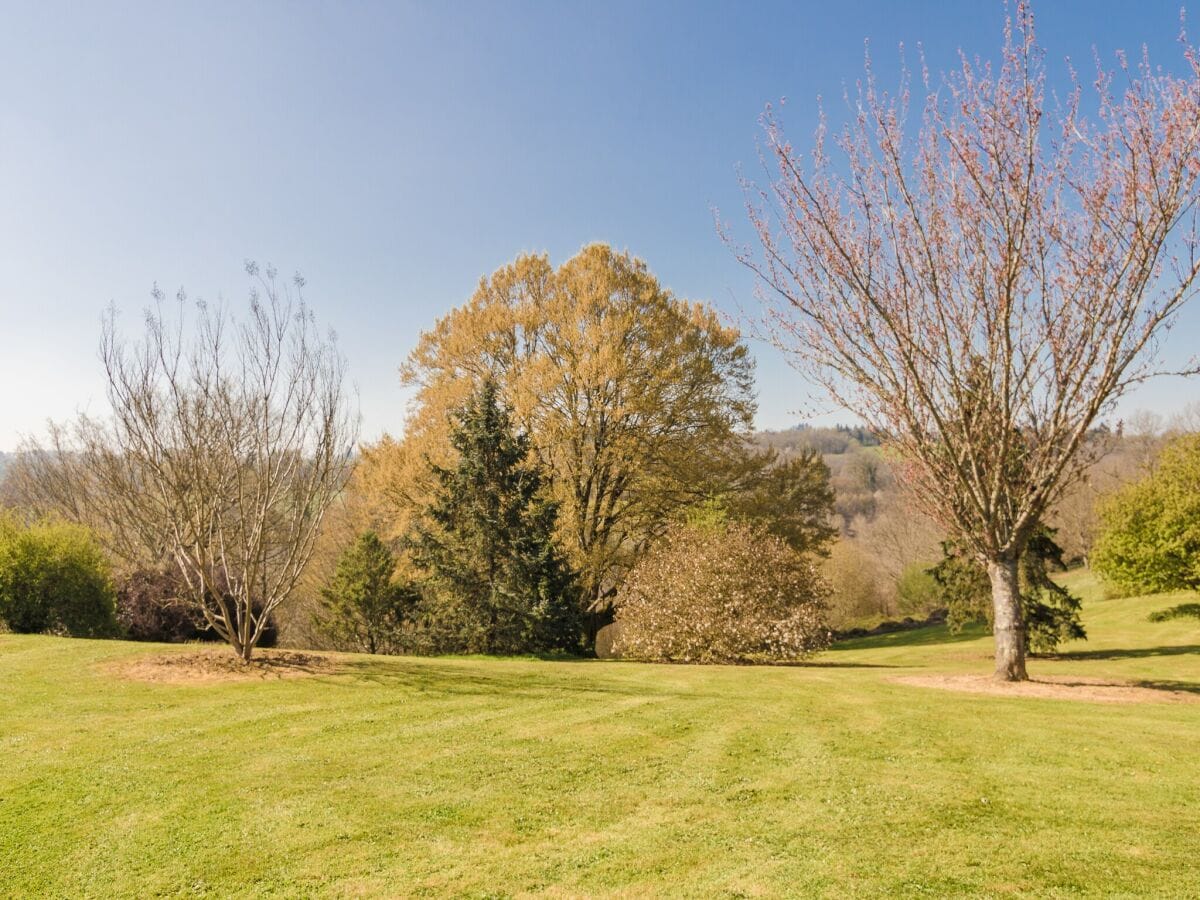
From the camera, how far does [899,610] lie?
151ft

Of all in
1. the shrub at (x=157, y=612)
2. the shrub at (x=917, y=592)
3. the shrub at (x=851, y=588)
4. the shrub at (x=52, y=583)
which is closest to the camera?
the shrub at (x=52, y=583)

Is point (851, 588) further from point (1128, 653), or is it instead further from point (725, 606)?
point (725, 606)

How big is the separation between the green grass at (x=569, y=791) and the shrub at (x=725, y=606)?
21.5 feet

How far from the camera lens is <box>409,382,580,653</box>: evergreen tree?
19156mm

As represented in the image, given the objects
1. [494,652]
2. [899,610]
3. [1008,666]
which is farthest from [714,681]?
[899,610]

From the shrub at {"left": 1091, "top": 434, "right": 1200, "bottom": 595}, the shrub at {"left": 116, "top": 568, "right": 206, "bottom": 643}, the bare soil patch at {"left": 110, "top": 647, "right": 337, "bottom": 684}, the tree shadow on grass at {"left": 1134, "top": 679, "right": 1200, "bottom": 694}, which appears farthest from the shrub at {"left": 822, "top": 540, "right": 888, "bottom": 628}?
the bare soil patch at {"left": 110, "top": 647, "right": 337, "bottom": 684}

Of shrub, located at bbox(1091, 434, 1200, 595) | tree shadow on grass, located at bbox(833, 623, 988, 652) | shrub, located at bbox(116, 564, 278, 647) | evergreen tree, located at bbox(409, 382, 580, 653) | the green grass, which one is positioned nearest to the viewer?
the green grass

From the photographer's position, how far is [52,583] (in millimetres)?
14641

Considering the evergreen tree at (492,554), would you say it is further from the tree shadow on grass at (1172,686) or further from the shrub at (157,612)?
the tree shadow on grass at (1172,686)

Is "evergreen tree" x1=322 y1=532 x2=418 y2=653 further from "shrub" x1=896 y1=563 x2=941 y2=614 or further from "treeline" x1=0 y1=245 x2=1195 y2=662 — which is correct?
"shrub" x1=896 y1=563 x2=941 y2=614

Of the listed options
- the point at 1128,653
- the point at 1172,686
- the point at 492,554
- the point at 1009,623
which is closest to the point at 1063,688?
the point at 1009,623

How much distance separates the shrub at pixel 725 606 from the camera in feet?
54.2

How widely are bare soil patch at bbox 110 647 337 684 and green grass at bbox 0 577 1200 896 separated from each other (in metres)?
0.35

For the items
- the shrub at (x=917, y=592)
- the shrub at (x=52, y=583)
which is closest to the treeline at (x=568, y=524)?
the shrub at (x=52, y=583)
